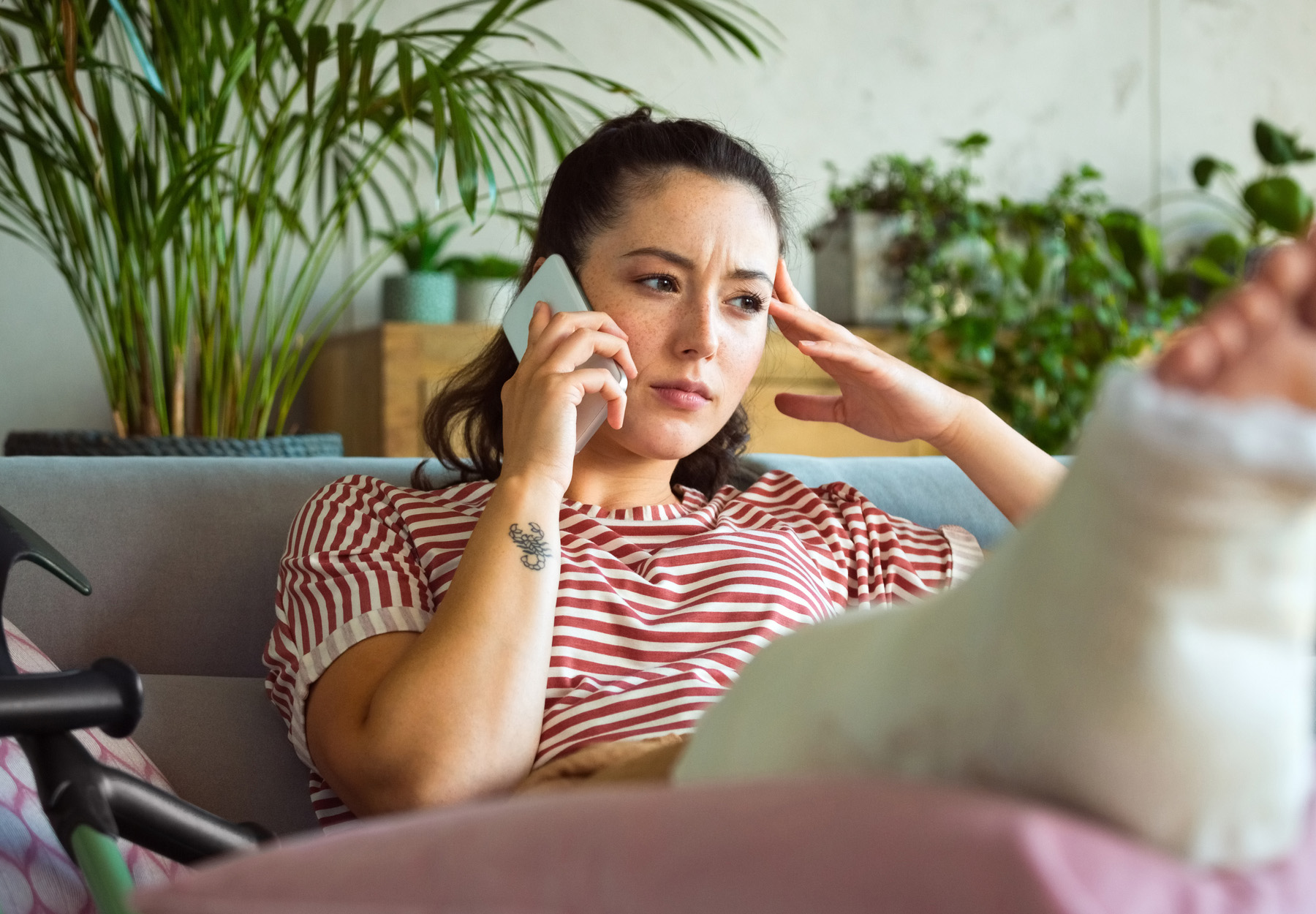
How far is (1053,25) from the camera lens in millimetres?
3418

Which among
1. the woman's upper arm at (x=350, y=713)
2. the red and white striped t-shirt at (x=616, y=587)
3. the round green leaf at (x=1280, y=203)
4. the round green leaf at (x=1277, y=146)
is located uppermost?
the round green leaf at (x=1277, y=146)

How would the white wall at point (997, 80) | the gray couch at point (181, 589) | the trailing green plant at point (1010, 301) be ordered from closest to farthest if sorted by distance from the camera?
the gray couch at point (181, 589) → the trailing green plant at point (1010, 301) → the white wall at point (997, 80)

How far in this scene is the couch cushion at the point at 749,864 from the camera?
0.35m

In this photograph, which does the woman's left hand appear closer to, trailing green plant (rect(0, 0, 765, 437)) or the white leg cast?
trailing green plant (rect(0, 0, 765, 437))

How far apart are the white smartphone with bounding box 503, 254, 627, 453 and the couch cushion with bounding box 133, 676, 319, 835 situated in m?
0.38

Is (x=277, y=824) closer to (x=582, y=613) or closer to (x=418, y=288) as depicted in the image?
(x=582, y=613)

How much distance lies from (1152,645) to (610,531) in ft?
2.57

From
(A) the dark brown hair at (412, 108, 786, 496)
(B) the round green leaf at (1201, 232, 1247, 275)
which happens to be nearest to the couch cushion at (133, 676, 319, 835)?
(A) the dark brown hair at (412, 108, 786, 496)

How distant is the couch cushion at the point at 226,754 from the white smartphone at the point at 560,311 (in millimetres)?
383

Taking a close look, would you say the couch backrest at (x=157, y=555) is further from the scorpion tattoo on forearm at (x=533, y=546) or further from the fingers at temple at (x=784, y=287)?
the fingers at temple at (x=784, y=287)

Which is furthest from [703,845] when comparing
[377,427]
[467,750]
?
[377,427]

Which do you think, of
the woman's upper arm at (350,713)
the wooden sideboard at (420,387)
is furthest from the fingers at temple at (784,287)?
the wooden sideboard at (420,387)

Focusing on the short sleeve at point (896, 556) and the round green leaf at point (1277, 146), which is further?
the round green leaf at point (1277, 146)

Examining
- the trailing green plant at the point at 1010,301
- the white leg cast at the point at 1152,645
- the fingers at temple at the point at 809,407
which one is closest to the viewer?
the white leg cast at the point at 1152,645
